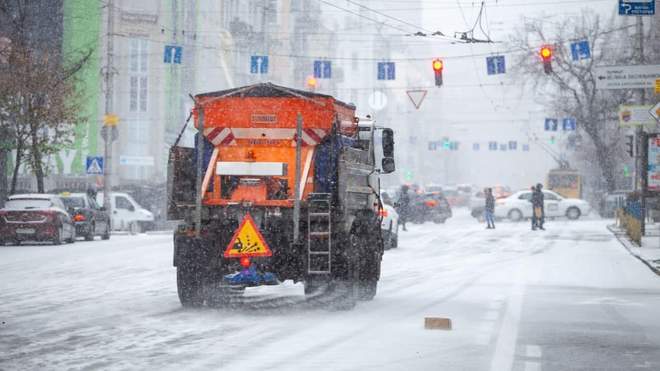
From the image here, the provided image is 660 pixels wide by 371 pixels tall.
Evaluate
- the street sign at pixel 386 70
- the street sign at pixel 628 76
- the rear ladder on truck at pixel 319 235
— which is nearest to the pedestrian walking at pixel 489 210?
the street sign at pixel 386 70

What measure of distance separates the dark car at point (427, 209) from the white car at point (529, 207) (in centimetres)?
330

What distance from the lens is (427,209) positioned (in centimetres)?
5353

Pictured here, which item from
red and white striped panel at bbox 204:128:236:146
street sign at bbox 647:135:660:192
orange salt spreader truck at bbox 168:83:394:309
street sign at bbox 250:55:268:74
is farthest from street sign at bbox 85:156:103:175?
red and white striped panel at bbox 204:128:236:146

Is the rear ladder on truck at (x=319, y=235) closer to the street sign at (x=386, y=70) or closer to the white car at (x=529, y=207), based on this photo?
the street sign at (x=386, y=70)

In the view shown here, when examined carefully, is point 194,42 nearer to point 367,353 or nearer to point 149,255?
point 149,255

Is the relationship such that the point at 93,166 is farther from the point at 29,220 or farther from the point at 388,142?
the point at 388,142

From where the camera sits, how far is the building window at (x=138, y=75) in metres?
57.8

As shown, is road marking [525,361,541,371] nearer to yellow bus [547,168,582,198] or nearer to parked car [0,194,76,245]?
parked car [0,194,76,245]

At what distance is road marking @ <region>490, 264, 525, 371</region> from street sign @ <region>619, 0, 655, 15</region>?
337 inches

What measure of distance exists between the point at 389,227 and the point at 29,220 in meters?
9.58

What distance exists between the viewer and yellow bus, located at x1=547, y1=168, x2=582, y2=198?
72.9m

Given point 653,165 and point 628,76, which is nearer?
point 628,76

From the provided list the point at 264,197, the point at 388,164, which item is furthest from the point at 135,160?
the point at 264,197

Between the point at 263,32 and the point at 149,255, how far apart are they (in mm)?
46869
